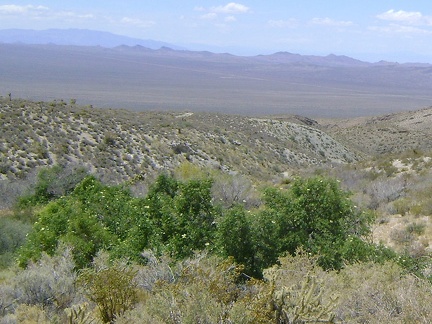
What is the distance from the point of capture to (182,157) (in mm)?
34469

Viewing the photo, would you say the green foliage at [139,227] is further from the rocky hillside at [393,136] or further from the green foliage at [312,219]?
the rocky hillside at [393,136]

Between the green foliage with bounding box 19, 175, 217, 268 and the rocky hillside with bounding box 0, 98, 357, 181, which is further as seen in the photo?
the rocky hillside with bounding box 0, 98, 357, 181

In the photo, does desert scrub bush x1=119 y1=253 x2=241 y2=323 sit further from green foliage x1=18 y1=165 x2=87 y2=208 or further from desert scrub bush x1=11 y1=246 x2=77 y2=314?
green foliage x1=18 y1=165 x2=87 y2=208

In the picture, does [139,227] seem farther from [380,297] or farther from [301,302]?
[380,297]

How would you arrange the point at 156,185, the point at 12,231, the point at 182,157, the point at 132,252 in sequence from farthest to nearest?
1. the point at 182,157
2. the point at 12,231
3. the point at 156,185
4. the point at 132,252

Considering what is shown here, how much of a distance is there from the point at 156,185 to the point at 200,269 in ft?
17.9

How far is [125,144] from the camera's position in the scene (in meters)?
33.4

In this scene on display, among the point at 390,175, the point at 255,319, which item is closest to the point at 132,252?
the point at 255,319

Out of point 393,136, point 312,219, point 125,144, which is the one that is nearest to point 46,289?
point 312,219

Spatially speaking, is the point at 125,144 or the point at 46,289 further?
the point at 125,144

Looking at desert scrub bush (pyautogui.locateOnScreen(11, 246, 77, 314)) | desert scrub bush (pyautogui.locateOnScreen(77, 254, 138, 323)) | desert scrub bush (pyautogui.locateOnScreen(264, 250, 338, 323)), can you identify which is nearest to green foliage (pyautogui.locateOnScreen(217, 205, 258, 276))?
desert scrub bush (pyautogui.locateOnScreen(264, 250, 338, 323))

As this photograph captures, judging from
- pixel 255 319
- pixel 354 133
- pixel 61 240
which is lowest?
pixel 354 133

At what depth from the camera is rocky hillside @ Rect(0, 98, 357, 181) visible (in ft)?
95.3

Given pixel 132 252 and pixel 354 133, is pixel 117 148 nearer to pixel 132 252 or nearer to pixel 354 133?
pixel 132 252
